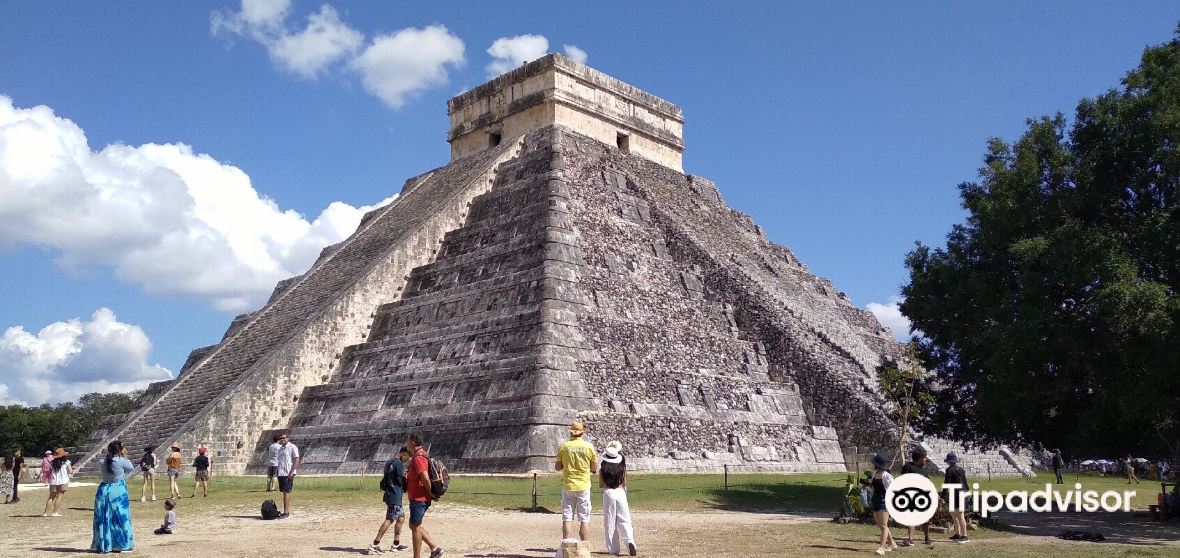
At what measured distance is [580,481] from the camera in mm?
9016

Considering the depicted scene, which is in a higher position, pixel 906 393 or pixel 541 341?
pixel 541 341

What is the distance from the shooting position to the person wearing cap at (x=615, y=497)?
9055 millimetres

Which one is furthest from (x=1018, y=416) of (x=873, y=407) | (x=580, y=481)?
(x=580, y=481)

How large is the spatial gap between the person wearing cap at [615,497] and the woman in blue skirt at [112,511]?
4.47 metres

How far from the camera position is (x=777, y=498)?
15297mm

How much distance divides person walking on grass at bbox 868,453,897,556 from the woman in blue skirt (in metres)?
7.11

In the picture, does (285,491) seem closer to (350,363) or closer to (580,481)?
(580,481)

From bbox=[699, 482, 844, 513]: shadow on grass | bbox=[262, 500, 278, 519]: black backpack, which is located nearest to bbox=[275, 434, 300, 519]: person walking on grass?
bbox=[262, 500, 278, 519]: black backpack

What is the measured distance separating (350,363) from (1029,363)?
13.9 m

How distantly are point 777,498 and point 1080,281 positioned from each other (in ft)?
17.6

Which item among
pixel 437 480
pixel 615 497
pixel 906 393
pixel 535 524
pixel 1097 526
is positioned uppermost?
pixel 906 393

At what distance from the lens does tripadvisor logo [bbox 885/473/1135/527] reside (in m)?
10.3

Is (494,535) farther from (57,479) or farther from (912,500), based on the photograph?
(57,479)

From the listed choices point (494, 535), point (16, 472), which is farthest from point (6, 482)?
point (494, 535)
